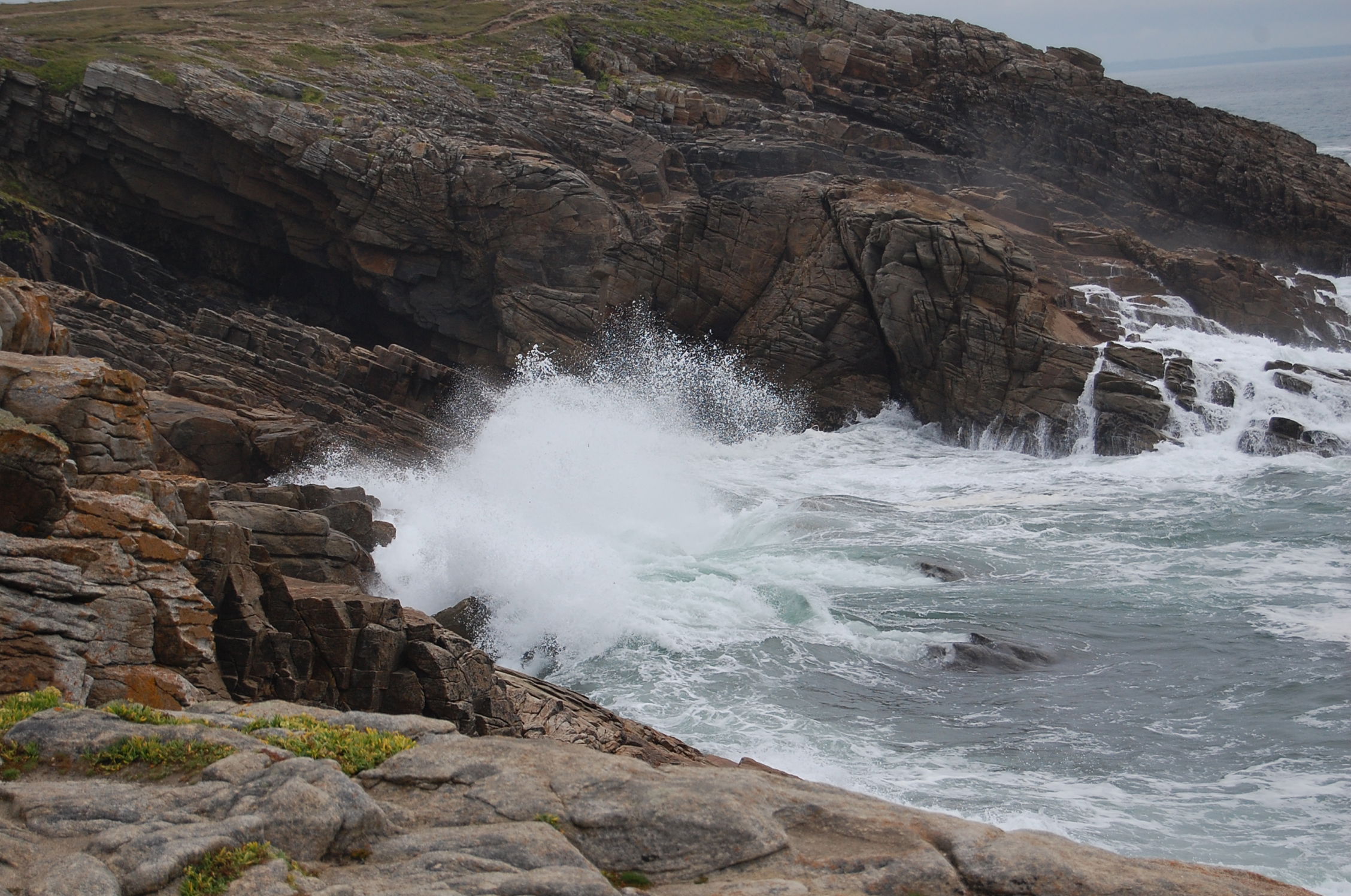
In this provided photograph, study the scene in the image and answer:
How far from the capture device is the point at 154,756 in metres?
8.45

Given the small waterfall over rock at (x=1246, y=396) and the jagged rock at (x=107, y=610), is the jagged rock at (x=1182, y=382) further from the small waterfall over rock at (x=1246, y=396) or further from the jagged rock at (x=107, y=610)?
the jagged rock at (x=107, y=610)

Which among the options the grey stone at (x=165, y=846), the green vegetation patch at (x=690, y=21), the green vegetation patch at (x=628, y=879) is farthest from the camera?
the green vegetation patch at (x=690, y=21)

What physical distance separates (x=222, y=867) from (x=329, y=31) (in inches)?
2123

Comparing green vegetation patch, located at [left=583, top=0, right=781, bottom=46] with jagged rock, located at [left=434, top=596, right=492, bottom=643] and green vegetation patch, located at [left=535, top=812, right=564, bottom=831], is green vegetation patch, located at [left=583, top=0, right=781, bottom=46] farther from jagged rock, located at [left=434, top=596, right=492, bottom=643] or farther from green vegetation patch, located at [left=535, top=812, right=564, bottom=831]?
green vegetation patch, located at [left=535, top=812, right=564, bottom=831]

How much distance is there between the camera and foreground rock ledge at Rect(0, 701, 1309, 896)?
7.27 m

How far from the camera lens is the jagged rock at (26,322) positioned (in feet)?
53.0

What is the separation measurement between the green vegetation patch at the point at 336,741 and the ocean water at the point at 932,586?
7.97 meters

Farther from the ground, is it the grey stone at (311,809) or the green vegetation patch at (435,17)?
the green vegetation patch at (435,17)

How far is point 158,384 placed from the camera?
99.5 feet

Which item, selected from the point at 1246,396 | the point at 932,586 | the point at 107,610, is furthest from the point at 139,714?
the point at 1246,396

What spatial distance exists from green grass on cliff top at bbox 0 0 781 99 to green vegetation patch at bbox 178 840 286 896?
41.8m

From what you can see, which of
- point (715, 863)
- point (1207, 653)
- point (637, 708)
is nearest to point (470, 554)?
point (637, 708)

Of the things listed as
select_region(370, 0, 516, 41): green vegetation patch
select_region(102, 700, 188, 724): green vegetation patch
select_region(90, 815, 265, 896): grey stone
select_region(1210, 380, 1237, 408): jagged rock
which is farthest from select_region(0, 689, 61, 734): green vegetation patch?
select_region(370, 0, 516, 41): green vegetation patch

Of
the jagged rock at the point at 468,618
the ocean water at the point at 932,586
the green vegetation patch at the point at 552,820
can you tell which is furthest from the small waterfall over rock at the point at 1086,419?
the green vegetation patch at the point at 552,820
